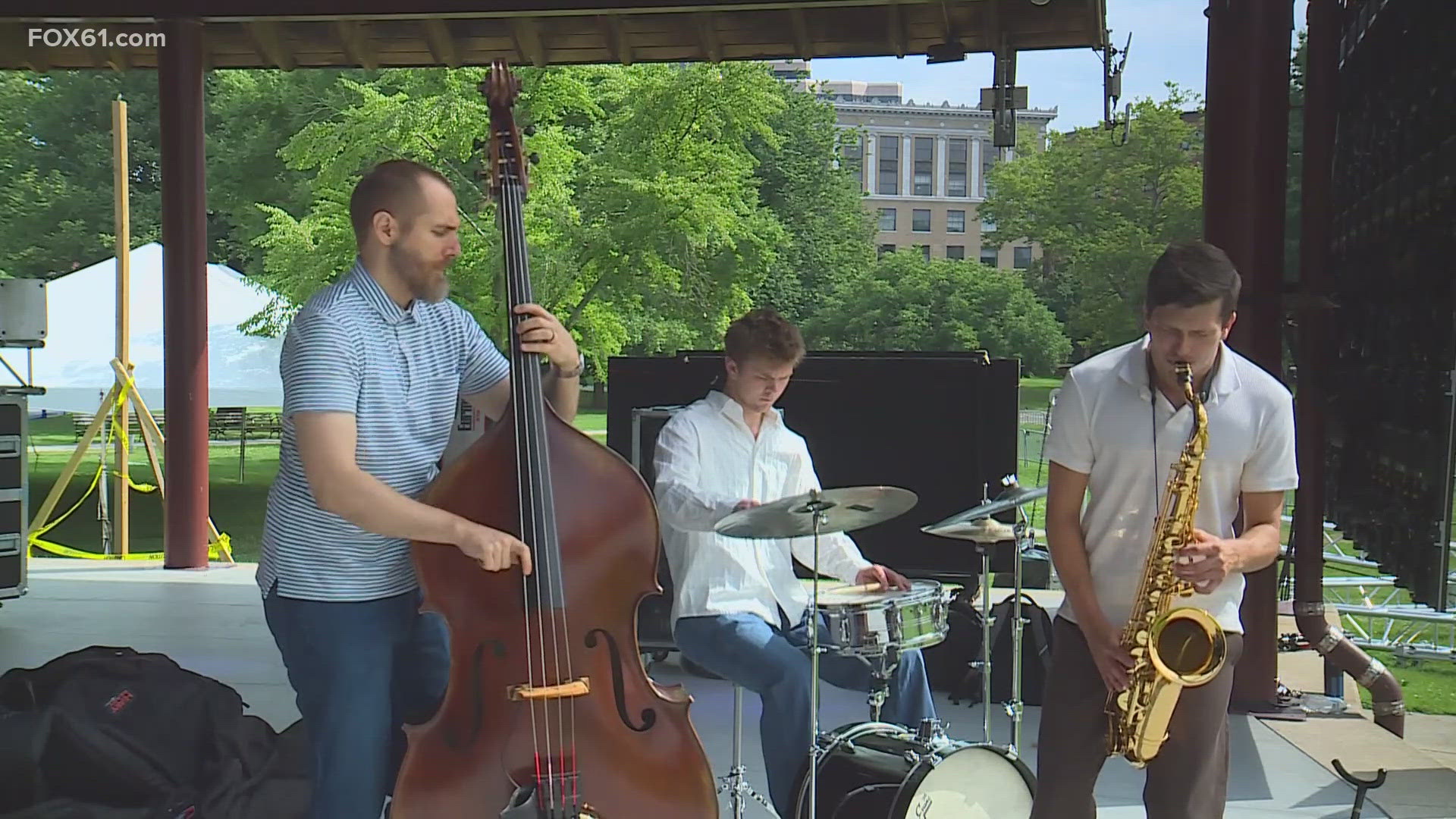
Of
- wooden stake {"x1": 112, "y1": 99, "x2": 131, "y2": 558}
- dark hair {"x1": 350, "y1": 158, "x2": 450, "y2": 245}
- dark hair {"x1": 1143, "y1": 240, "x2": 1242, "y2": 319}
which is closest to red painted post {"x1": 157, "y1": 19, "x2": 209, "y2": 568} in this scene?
wooden stake {"x1": 112, "y1": 99, "x2": 131, "y2": 558}

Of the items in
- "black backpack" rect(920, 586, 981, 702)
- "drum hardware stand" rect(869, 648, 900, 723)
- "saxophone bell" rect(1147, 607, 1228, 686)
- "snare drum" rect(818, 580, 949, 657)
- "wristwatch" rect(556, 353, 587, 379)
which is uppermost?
"wristwatch" rect(556, 353, 587, 379)

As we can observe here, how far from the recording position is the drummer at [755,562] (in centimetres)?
314

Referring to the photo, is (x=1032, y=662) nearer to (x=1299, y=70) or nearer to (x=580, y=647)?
(x=1299, y=70)

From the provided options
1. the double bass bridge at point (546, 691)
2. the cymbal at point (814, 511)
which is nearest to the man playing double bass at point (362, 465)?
the double bass bridge at point (546, 691)

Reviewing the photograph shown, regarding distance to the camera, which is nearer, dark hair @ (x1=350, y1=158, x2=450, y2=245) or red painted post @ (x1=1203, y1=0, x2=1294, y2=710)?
dark hair @ (x1=350, y1=158, x2=450, y2=245)

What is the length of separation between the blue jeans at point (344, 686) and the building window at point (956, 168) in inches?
2142

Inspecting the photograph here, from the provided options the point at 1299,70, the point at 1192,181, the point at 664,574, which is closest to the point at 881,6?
the point at 1299,70

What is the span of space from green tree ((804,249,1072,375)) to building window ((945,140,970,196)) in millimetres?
24566

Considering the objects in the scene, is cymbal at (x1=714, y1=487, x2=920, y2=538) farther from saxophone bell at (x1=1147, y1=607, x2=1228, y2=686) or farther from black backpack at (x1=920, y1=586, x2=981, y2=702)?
black backpack at (x1=920, y1=586, x2=981, y2=702)

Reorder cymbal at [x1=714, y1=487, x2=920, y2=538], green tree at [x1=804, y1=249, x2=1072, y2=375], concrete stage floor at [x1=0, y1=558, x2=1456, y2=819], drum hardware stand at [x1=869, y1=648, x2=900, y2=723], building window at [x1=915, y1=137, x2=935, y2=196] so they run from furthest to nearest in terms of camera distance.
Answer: building window at [x1=915, y1=137, x2=935, y2=196], green tree at [x1=804, y1=249, x2=1072, y2=375], concrete stage floor at [x1=0, y1=558, x2=1456, y2=819], drum hardware stand at [x1=869, y1=648, x2=900, y2=723], cymbal at [x1=714, y1=487, x2=920, y2=538]

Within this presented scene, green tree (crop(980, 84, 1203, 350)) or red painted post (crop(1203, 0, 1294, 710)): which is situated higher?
green tree (crop(980, 84, 1203, 350))

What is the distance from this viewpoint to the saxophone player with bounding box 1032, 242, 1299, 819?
230cm

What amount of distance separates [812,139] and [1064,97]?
28.0ft

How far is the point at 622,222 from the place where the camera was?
53.4 feet
